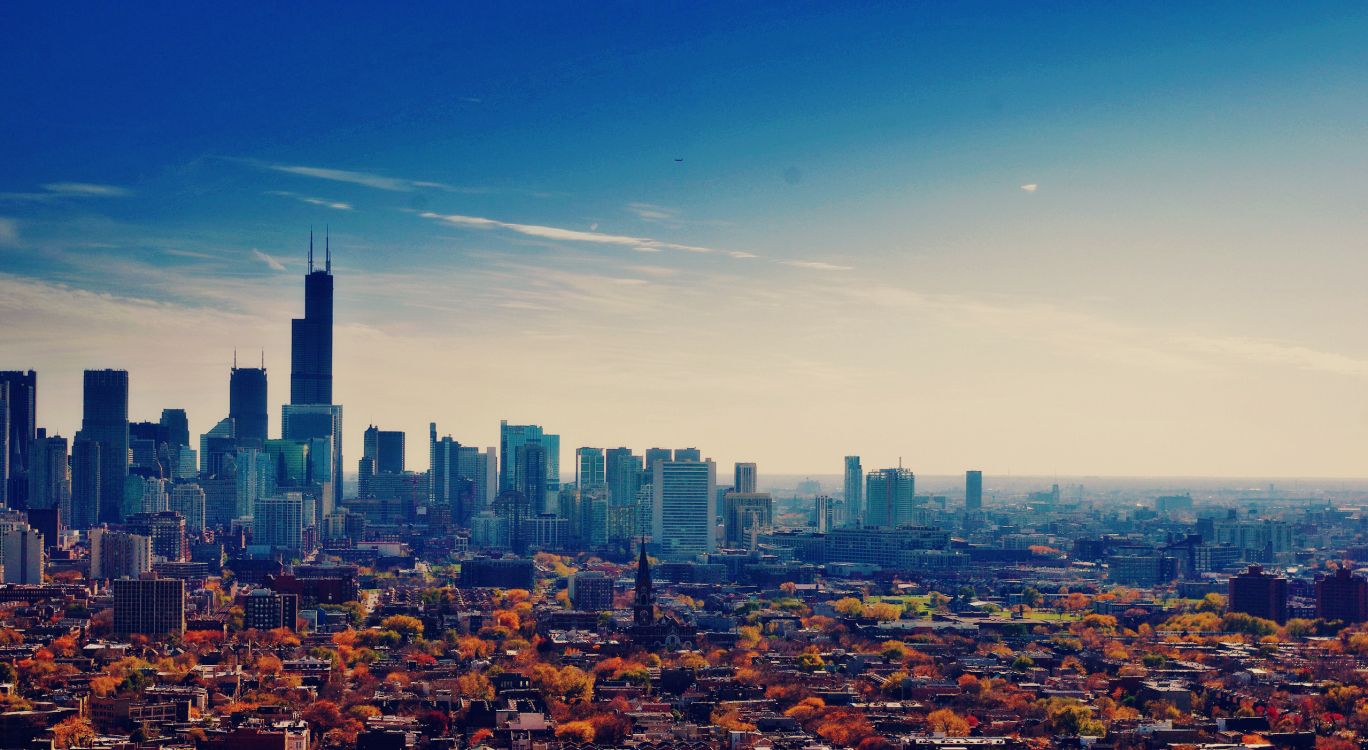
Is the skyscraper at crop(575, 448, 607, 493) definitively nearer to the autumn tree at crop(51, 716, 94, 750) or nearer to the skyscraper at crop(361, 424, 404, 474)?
the skyscraper at crop(361, 424, 404, 474)

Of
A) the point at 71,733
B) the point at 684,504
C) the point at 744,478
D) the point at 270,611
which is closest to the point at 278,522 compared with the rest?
the point at 684,504

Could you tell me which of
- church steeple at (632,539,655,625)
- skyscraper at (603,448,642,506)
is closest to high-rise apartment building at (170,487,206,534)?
skyscraper at (603,448,642,506)


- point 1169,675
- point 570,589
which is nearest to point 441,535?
point 570,589

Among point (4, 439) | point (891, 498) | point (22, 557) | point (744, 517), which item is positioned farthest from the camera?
point (891, 498)

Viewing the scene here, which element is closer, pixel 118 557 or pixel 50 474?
pixel 118 557

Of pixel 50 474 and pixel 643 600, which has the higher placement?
pixel 50 474

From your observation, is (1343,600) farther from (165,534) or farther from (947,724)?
(165,534)

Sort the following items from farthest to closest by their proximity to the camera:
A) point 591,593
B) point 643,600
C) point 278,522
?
point 278,522
point 591,593
point 643,600
